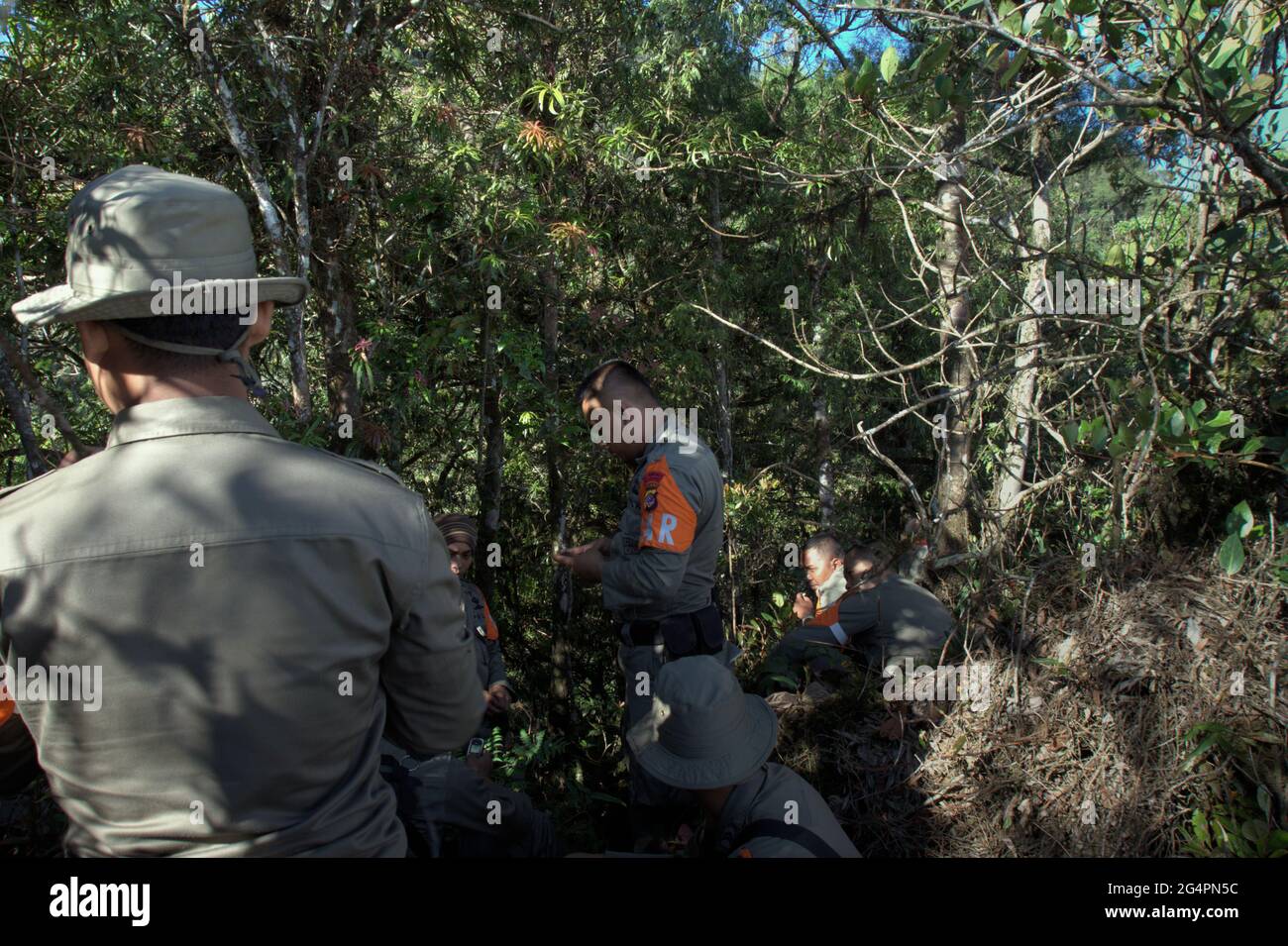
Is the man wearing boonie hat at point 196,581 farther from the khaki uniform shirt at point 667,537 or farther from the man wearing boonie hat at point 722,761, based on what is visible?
the khaki uniform shirt at point 667,537

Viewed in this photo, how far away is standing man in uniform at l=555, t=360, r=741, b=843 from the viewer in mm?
3127

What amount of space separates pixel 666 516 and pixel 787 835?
1317 mm

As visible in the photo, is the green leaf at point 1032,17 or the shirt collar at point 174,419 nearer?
the shirt collar at point 174,419

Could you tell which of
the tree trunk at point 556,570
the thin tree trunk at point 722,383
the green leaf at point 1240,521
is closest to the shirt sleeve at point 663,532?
the green leaf at point 1240,521

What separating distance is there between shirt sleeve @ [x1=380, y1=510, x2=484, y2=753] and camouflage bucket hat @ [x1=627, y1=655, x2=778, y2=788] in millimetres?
1020

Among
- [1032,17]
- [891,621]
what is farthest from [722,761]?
[1032,17]

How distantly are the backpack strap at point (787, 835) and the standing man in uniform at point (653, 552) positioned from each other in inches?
33.9

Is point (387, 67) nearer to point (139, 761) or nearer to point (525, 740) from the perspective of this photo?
point (525, 740)

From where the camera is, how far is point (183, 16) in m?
3.44

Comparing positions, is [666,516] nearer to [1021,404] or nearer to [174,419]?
[174,419]

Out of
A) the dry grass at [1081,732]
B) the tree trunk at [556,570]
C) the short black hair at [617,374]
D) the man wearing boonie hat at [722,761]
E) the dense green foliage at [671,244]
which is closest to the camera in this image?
the man wearing boonie hat at [722,761]

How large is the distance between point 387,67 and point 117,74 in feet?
3.94

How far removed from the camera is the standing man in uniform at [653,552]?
3127 millimetres
